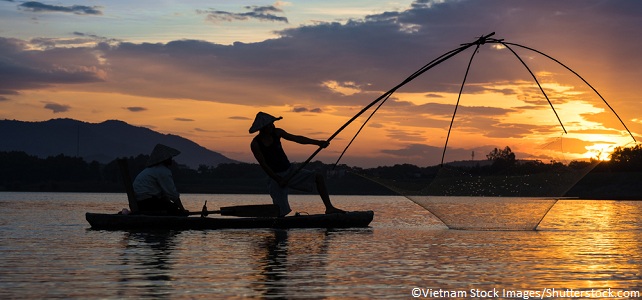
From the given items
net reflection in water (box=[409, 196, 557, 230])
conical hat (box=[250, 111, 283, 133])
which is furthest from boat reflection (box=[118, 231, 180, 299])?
net reflection in water (box=[409, 196, 557, 230])

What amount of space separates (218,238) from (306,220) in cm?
279

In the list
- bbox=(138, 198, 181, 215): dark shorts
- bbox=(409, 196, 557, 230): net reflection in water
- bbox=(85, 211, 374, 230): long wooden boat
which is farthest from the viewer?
bbox=(409, 196, 557, 230): net reflection in water

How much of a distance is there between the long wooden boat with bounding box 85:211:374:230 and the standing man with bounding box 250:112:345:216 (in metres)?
0.58

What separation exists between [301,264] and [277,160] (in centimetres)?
672

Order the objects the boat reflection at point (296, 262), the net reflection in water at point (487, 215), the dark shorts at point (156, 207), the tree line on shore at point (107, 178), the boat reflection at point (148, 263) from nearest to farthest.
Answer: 1. the boat reflection at point (148, 263)
2. the boat reflection at point (296, 262)
3. the dark shorts at point (156, 207)
4. the net reflection in water at point (487, 215)
5. the tree line on shore at point (107, 178)

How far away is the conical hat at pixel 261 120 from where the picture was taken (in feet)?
61.5

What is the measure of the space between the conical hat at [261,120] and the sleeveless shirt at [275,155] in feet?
1.35

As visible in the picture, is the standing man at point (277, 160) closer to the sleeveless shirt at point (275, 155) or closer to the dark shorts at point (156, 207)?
the sleeveless shirt at point (275, 155)

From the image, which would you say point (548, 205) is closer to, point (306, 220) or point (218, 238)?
point (306, 220)

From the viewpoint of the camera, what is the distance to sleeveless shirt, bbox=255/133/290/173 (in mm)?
19234

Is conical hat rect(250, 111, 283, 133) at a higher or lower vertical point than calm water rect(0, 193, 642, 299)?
higher

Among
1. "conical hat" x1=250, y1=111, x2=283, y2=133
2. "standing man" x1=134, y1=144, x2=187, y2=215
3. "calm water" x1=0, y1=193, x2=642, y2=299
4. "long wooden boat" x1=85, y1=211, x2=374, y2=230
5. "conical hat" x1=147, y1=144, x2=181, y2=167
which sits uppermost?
"conical hat" x1=250, y1=111, x2=283, y2=133

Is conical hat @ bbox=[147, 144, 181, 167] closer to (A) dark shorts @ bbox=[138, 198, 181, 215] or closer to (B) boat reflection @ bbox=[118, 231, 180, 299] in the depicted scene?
(A) dark shorts @ bbox=[138, 198, 181, 215]

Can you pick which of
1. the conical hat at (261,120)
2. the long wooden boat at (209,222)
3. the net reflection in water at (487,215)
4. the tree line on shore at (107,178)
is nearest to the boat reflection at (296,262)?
the long wooden boat at (209,222)
